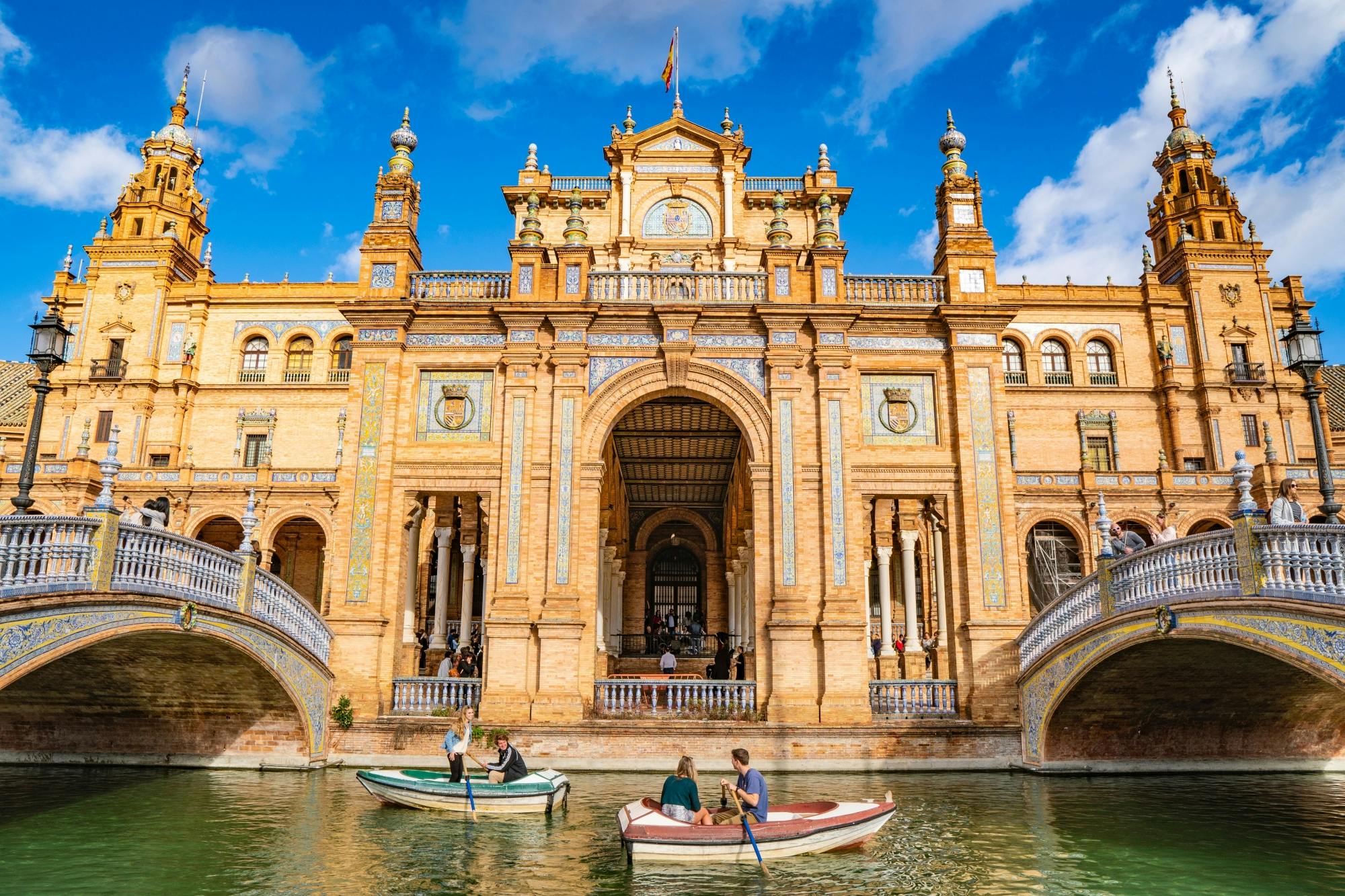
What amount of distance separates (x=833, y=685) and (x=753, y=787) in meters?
6.72

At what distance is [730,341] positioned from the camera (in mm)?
17953

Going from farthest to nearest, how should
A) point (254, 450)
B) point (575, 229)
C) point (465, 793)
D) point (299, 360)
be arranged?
1. point (299, 360)
2. point (254, 450)
3. point (575, 229)
4. point (465, 793)

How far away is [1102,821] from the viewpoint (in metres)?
11.5

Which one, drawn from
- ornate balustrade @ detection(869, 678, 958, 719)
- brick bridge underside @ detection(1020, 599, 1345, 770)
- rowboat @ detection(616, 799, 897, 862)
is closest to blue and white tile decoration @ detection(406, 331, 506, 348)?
ornate balustrade @ detection(869, 678, 958, 719)

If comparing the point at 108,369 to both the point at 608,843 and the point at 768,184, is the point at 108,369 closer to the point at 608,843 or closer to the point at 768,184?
the point at 768,184

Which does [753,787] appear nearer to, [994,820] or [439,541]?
[994,820]

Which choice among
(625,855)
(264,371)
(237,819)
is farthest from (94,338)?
(625,855)

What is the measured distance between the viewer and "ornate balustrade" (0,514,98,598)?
364 inches

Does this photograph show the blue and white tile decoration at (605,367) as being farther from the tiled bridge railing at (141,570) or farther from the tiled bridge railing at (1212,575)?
the tiled bridge railing at (1212,575)

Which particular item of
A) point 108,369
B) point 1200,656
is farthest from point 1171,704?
point 108,369

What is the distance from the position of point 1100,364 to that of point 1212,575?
2941cm

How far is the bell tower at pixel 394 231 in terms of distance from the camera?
59.9ft

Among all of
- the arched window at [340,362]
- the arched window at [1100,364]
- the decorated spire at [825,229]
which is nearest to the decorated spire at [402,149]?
the decorated spire at [825,229]

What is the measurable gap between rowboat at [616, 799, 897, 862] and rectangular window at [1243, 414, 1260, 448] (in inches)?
1289
